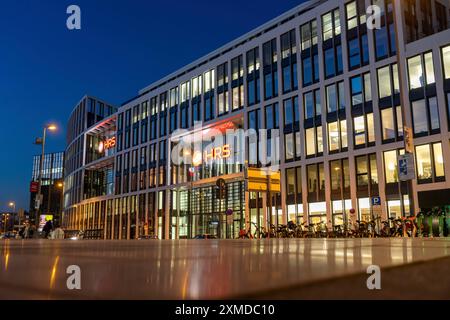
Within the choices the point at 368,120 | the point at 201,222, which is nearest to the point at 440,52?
the point at 368,120

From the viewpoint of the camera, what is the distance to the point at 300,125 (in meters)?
34.7

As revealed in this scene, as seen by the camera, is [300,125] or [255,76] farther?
[255,76]

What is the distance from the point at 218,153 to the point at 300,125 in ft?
36.5

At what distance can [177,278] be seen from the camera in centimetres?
81

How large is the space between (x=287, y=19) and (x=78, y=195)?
1891 inches

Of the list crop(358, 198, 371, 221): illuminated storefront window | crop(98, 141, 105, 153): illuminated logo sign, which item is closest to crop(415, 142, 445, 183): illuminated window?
crop(358, 198, 371, 221): illuminated storefront window

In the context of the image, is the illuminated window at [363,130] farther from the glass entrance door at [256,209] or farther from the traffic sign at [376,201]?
the glass entrance door at [256,209]

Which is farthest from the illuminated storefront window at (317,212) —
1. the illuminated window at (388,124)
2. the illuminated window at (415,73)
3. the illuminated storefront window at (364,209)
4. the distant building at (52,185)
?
A: the distant building at (52,185)

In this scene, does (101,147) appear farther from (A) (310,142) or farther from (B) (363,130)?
(B) (363,130)

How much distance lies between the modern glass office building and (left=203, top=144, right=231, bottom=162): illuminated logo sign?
196mm

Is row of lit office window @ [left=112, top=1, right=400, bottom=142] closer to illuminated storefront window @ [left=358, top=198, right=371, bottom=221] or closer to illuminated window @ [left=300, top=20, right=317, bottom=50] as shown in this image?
illuminated window @ [left=300, top=20, right=317, bottom=50]

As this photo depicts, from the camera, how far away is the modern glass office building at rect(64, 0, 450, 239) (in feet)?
90.0

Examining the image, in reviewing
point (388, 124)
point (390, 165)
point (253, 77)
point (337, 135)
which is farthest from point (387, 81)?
point (253, 77)

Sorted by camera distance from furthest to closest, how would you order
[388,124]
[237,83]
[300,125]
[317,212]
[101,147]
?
[101,147], [237,83], [300,125], [317,212], [388,124]
